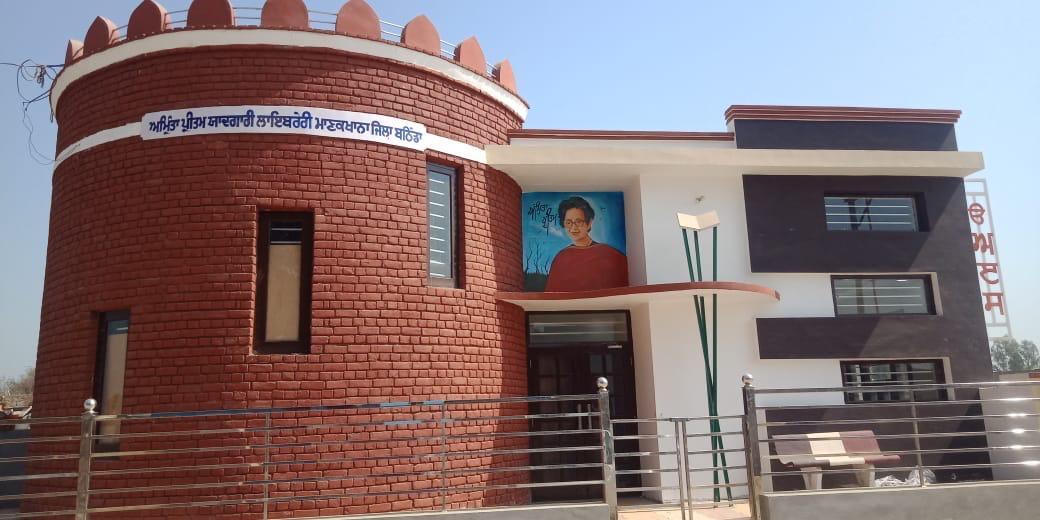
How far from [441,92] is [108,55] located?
391 centimetres

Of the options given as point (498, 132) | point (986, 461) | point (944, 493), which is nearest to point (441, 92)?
point (498, 132)

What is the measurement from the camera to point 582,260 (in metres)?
10.9

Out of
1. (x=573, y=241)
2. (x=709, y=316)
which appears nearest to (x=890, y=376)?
(x=709, y=316)

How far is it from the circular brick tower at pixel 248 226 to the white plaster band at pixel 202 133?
0.03 metres

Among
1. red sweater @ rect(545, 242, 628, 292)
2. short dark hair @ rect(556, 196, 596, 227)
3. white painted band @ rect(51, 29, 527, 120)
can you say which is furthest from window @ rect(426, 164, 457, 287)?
short dark hair @ rect(556, 196, 596, 227)

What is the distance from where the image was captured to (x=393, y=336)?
27.0ft

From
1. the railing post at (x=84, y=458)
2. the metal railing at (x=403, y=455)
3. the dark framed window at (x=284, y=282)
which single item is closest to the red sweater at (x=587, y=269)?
the metal railing at (x=403, y=455)

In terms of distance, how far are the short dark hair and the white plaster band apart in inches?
70.4

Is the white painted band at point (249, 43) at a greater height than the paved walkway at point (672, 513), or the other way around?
the white painted band at point (249, 43)

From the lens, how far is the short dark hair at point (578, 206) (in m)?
11.0

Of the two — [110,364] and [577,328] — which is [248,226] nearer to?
[110,364]

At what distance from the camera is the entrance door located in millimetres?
10219

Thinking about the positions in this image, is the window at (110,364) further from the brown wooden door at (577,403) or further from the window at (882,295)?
the window at (882,295)

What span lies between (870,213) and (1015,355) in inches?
3274
